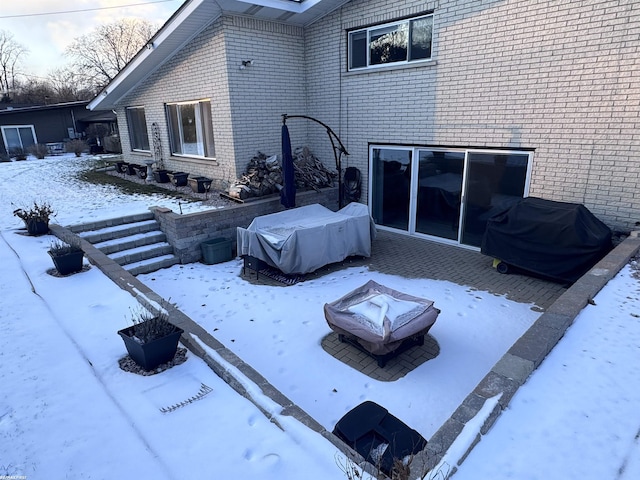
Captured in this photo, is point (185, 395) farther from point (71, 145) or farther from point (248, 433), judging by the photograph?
point (71, 145)

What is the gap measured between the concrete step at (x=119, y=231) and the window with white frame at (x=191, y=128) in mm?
3117

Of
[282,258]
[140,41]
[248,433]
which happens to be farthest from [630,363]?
[140,41]

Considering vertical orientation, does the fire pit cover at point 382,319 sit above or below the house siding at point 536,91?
below

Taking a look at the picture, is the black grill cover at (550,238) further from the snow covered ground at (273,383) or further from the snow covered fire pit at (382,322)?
the snow covered fire pit at (382,322)

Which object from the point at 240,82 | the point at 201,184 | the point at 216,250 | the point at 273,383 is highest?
the point at 240,82

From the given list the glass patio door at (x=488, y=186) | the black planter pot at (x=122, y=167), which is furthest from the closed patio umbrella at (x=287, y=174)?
the black planter pot at (x=122, y=167)

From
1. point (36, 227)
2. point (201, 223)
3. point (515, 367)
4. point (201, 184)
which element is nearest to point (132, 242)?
point (201, 223)

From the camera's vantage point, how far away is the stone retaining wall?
8188 millimetres

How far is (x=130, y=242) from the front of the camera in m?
8.18

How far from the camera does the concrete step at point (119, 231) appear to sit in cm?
800

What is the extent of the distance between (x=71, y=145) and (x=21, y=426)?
22.9 meters

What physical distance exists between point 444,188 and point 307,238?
3.57 meters

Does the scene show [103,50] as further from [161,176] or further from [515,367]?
[515,367]

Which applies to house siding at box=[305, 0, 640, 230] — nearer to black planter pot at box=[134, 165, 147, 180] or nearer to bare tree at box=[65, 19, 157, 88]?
black planter pot at box=[134, 165, 147, 180]
